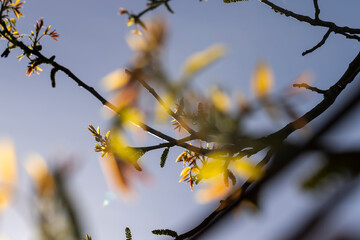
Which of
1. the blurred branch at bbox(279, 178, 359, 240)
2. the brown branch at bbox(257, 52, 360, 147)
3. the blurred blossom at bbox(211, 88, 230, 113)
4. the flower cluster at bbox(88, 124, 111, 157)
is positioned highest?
the flower cluster at bbox(88, 124, 111, 157)

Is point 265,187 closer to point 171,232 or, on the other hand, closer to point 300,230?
point 300,230

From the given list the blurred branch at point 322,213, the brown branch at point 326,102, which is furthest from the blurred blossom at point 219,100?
the brown branch at point 326,102

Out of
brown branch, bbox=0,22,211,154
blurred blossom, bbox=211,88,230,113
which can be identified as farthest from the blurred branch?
brown branch, bbox=0,22,211,154

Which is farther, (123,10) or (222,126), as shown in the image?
(123,10)

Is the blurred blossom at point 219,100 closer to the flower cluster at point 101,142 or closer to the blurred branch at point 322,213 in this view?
the blurred branch at point 322,213

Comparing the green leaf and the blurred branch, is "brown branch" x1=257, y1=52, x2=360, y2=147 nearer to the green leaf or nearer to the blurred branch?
the green leaf

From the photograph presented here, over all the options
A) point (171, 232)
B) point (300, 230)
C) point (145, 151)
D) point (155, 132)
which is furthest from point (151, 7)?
point (300, 230)

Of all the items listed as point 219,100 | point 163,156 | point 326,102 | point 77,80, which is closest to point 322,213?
point 219,100

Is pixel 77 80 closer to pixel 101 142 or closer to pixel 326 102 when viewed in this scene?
pixel 101 142

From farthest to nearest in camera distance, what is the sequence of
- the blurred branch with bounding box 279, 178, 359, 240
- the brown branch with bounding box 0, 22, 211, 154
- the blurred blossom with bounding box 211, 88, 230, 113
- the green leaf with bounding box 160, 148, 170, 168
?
the green leaf with bounding box 160, 148, 170, 168
the brown branch with bounding box 0, 22, 211, 154
the blurred blossom with bounding box 211, 88, 230, 113
the blurred branch with bounding box 279, 178, 359, 240

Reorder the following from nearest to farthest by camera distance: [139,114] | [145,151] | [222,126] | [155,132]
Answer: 1. [222,126]
2. [139,114]
3. [155,132]
4. [145,151]

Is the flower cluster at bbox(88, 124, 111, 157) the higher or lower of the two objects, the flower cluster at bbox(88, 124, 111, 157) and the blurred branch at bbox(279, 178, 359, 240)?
the higher
